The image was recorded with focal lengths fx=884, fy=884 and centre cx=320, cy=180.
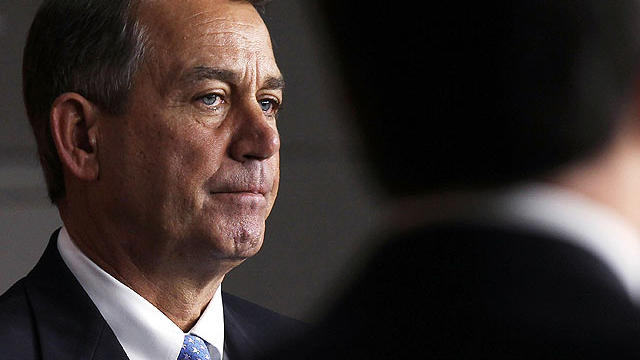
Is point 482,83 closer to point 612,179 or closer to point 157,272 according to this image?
point 612,179

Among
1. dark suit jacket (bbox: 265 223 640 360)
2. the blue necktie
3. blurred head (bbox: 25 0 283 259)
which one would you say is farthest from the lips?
dark suit jacket (bbox: 265 223 640 360)

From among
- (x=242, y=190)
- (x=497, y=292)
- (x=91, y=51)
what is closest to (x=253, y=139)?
(x=242, y=190)

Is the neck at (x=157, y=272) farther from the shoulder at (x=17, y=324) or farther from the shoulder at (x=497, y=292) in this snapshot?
the shoulder at (x=497, y=292)

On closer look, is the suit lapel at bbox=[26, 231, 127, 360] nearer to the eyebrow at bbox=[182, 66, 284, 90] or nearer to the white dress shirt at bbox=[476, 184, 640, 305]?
the eyebrow at bbox=[182, 66, 284, 90]

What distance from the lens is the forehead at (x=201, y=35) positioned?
610 millimetres

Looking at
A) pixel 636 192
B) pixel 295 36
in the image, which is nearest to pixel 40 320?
pixel 295 36

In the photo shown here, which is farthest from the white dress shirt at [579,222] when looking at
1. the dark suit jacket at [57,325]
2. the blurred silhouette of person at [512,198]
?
the dark suit jacket at [57,325]

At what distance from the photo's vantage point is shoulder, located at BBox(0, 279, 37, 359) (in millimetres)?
596

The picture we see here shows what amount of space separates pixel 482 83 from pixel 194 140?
0.87 ft

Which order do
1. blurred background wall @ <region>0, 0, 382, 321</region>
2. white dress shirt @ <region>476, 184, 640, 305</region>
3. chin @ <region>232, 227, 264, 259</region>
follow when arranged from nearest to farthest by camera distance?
white dress shirt @ <region>476, 184, 640, 305</region> → chin @ <region>232, 227, 264, 259</region> → blurred background wall @ <region>0, 0, 382, 321</region>

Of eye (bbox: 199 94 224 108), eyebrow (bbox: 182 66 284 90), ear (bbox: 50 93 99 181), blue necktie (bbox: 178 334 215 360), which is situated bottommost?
blue necktie (bbox: 178 334 215 360)

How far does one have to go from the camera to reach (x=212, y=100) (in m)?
0.61

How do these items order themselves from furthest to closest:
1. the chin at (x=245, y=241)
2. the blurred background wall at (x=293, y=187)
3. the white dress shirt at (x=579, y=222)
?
the blurred background wall at (x=293, y=187) → the chin at (x=245, y=241) → the white dress shirt at (x=579, y=222)

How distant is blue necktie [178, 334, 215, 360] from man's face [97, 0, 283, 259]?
0.22ft
